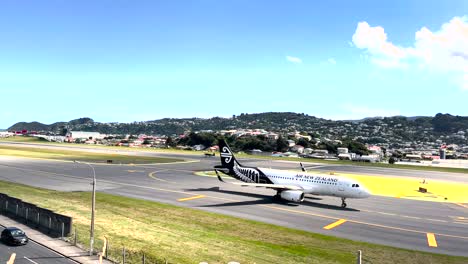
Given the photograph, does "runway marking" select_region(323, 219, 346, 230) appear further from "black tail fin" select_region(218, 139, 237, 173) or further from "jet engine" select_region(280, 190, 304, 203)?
"black tail fin" select_region(218, 139, 237, 173)

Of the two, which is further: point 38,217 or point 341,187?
point 341,187

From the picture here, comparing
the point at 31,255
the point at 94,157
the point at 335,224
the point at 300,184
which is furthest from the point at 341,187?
the point at 94,157

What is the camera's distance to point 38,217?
131ft

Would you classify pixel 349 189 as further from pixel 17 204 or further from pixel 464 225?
pixel 17 204

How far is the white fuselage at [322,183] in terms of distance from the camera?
5431 centimetres

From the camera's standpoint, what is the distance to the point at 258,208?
176 ft

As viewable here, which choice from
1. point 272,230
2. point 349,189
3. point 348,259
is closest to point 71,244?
point 272,230

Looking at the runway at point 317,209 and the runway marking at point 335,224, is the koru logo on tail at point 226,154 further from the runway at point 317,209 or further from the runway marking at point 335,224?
the runway marking at point 335,224

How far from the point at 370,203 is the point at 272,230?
25.8m

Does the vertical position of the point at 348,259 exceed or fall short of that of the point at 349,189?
it falls short

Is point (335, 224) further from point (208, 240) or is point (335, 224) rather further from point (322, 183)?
point (208, 240)

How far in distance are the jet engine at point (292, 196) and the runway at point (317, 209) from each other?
42.3 inches

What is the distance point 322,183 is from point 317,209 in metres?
4.76

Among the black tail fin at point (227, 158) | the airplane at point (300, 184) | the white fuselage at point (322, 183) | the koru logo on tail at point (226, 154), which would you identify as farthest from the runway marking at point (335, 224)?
the koru logo on tail at point (226, 154)
